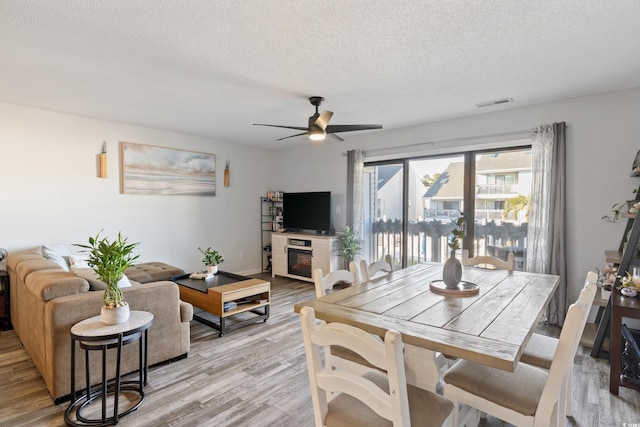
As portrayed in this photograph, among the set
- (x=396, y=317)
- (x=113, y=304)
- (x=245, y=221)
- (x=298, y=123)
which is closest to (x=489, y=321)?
(x=396, y=317)

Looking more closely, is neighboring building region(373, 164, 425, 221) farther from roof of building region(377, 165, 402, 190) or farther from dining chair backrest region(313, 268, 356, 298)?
dining chair backrest region(313, 268, 356, 298)

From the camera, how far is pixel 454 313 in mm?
1674

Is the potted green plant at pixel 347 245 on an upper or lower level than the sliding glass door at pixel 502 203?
lower

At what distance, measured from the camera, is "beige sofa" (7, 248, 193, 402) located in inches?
85.4

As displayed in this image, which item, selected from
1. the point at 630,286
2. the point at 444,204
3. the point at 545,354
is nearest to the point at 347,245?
the point at 444,204

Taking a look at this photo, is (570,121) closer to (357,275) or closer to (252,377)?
(357,275)

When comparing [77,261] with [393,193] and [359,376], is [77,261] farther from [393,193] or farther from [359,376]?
[393,193]

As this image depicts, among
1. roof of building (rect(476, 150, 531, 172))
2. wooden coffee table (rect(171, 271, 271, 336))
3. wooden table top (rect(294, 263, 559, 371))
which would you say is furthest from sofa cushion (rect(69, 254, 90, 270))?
roof of building (rect(476, 150, 531, 172))

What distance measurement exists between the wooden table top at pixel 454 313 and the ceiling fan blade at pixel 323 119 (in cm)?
169

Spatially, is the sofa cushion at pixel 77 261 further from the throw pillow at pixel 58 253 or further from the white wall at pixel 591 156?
the white wall at pixel 591 156

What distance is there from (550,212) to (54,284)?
4.69 metres

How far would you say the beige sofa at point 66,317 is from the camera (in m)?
2.17

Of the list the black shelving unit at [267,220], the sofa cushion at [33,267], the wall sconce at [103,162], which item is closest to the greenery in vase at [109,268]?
the sofa cushion at [33,267]

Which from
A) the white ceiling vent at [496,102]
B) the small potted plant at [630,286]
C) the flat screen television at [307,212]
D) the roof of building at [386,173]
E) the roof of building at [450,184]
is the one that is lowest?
the small potted plant at [630,286]
